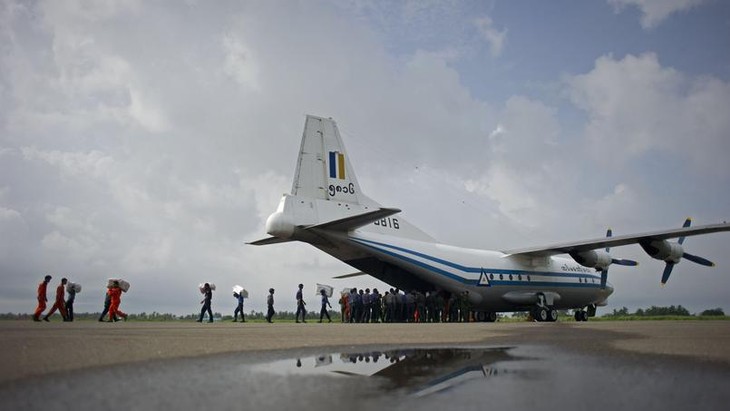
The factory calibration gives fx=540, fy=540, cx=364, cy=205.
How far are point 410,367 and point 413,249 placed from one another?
50.0 ft

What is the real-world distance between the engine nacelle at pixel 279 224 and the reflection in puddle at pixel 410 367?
11.3 m

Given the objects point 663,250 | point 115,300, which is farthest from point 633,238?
point 115,300

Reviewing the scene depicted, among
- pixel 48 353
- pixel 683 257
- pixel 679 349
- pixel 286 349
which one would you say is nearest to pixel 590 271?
pixel 683 257

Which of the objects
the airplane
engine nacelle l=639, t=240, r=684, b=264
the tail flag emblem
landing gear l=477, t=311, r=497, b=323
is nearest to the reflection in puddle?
the airplane

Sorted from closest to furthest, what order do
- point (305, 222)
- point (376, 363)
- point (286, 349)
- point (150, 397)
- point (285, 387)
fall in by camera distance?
point (150, 397), point (285, 387), point (376, 363), point (286, 349), point (305, 222)

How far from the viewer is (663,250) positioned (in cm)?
2144

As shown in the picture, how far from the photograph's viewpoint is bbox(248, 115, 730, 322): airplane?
1739 centimetres

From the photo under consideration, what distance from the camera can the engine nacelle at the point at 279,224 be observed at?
1661 cm

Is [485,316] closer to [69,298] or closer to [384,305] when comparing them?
[384,305]

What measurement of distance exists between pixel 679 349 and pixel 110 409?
5985 millimetres

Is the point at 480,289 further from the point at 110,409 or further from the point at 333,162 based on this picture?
the point at 110,409

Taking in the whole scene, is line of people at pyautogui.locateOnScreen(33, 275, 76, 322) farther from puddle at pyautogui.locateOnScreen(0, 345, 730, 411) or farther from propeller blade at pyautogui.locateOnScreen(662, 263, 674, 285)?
propeller blade at pyautogui.locateOnScreen(662, 263, 674, 285)

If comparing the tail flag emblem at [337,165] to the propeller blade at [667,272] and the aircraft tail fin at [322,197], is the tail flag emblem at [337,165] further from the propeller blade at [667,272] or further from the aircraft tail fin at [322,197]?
the propeller blade at [667,272]

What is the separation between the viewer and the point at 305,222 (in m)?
17.1
